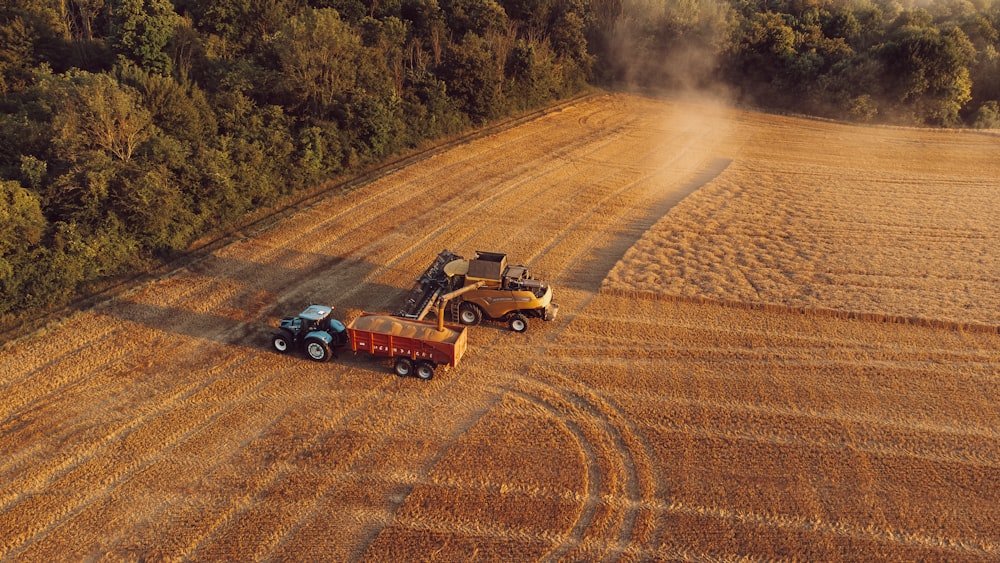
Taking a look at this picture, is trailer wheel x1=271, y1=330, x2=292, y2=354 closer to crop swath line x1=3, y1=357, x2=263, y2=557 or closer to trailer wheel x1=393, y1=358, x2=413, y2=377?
crop swath line x1=3, y1=357, x2=263, y2=557

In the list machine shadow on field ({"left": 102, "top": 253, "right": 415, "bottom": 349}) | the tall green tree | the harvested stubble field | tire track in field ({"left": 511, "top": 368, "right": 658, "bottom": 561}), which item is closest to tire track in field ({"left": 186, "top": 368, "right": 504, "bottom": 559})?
the harvested stubble field

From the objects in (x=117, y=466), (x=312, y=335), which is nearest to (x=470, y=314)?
(x=312, y=335)

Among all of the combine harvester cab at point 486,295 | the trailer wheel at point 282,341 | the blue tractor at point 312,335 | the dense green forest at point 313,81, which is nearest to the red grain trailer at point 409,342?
the blue tractor at point 312,335

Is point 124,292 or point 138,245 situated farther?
point 138,245

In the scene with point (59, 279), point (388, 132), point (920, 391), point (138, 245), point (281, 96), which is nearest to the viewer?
point (920, 391)

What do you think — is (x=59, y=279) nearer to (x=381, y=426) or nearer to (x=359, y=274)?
(x=359, y=274)

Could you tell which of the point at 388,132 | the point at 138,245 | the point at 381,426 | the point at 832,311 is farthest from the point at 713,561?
the point at 388,132

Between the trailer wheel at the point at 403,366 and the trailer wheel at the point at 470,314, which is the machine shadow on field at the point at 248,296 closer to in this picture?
the trailer wheel at the point at 470,314

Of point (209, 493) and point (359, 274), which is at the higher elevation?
point (359, 274)
